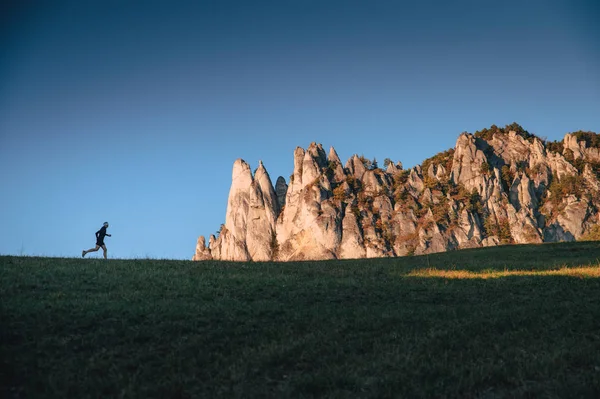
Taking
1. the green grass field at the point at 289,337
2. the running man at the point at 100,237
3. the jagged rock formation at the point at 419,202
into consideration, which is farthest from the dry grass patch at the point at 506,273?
the jagged rock formation at the point at 419,202

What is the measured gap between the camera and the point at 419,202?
15300cm

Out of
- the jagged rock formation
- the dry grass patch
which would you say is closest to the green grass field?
the dry grass patch

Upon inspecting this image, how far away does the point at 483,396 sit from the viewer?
28.7 feet

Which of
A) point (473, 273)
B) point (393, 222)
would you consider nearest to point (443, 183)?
point (393, 222)

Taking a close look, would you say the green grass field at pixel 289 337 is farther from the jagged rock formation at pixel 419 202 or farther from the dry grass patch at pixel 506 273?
the jagged rock formation at pixel 419 202

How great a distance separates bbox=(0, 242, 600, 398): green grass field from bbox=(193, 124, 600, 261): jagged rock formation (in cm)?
12345

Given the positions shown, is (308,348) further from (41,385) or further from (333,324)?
(41,385)

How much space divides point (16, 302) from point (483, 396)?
534 inches

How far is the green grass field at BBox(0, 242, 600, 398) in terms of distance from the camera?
905cm

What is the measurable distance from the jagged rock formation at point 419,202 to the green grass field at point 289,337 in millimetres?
123447

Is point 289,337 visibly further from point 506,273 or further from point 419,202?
point 419,202

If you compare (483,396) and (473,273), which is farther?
(473,273)

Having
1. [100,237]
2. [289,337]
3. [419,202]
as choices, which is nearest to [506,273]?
[289,337]

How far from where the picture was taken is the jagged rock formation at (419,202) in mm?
140875
